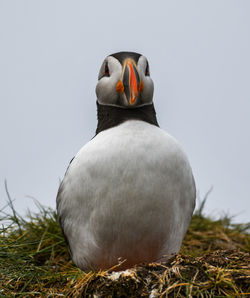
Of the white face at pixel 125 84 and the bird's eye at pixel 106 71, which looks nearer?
the white face at pixel 125 84

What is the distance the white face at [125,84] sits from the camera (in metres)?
4.12

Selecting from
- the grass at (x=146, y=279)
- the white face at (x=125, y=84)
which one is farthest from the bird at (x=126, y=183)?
the grass at (x=146, y=279)

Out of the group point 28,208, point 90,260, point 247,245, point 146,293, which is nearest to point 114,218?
point 90,260

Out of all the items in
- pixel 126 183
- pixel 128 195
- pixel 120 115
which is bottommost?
pixel 128 195

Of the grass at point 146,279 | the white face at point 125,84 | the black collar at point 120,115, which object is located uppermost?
the white face at point 125,84

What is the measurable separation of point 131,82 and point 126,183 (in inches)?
33.6

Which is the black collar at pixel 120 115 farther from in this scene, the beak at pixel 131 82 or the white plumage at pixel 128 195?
the beak at pixel 131 82

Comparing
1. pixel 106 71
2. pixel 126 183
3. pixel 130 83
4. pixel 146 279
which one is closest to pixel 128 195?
pixel 126 183

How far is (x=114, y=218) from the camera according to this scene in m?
4.13

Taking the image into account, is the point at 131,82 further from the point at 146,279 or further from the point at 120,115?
the point at 146,279

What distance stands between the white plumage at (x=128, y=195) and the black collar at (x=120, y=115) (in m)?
0.09

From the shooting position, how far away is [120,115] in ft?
14.5

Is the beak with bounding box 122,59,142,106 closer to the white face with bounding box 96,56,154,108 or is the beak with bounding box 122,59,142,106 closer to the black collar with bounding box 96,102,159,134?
the white face with bounding box 96,56,154,108

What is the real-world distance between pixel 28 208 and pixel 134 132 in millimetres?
2830
